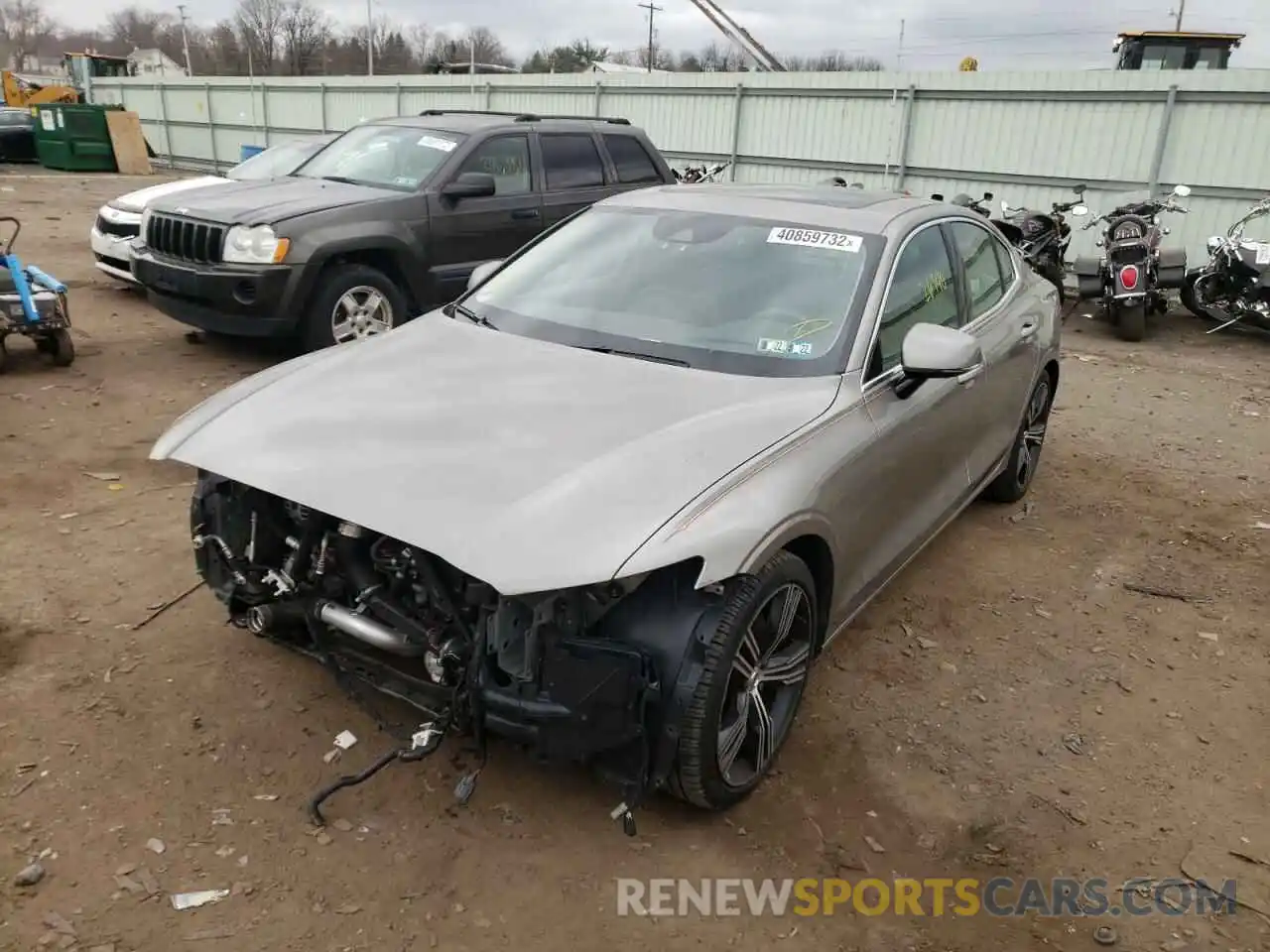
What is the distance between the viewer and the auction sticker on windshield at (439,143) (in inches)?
302

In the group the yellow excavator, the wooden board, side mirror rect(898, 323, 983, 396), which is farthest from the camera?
the yellow excavator

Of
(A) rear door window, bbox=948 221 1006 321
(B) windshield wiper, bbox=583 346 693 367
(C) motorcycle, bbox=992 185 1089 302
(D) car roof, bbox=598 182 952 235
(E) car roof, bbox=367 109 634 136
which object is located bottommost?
(C) motorcycle, bbox=992 185 1089 302

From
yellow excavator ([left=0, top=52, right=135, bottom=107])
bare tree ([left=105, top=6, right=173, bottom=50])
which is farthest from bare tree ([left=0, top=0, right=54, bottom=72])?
yellow excavator ([left=0, top=52, right=135, bottom=107])

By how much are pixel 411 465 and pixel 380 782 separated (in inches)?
39.8

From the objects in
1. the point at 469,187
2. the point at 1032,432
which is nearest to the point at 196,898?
the point at 1032,432

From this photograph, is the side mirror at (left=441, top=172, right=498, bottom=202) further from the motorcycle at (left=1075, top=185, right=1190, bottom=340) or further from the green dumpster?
the green dumpster

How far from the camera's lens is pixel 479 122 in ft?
26.5

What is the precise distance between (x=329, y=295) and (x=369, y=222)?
608 mm

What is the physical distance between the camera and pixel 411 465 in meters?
2.75

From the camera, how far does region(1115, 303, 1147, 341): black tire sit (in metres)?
9.87

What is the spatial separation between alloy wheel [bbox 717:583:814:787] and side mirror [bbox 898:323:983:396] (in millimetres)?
924

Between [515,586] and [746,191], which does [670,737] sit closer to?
[515,586]

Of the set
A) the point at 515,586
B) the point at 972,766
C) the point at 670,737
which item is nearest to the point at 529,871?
the point at 670,737

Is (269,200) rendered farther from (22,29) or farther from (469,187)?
(22,29)
